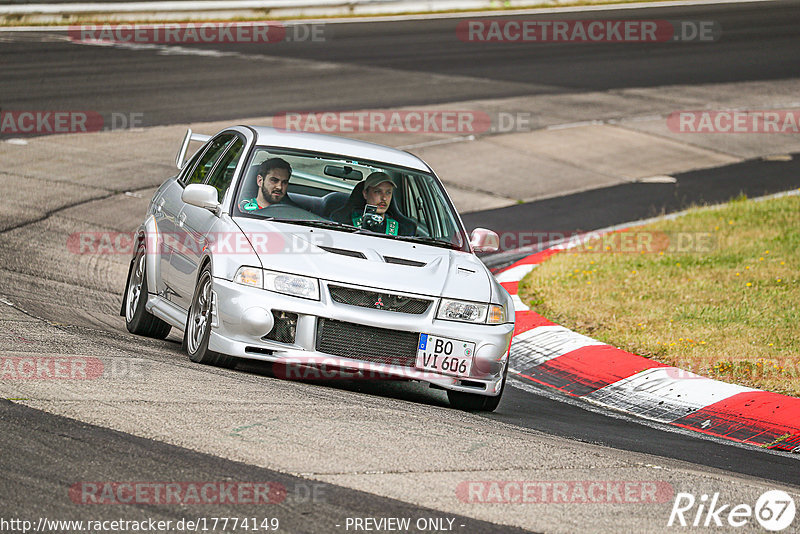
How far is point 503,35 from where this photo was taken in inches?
1128

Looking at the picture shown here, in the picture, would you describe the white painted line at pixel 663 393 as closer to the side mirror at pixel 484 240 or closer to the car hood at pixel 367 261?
the side mirror at pixel 484 240

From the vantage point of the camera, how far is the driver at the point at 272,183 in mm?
7996

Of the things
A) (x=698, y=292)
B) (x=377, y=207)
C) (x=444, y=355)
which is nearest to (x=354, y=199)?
(x=377, y=207)

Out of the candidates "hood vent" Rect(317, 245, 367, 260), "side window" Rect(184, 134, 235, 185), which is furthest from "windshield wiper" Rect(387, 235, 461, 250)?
"side window" Rect(184, 134, 235, 185)

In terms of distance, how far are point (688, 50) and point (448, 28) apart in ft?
18.8

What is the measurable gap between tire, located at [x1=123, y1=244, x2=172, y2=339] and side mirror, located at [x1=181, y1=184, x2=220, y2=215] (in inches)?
44.7

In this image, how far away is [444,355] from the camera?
7121mm

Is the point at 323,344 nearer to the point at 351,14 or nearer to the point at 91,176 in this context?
the point at 91,176

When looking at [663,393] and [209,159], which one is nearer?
[663,393]

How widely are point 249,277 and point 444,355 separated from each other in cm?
123

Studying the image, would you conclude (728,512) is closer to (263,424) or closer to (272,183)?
(263,424)

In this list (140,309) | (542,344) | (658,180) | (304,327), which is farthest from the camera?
(658,180)

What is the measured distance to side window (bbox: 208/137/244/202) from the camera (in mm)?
8234

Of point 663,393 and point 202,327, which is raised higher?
point 202,327
